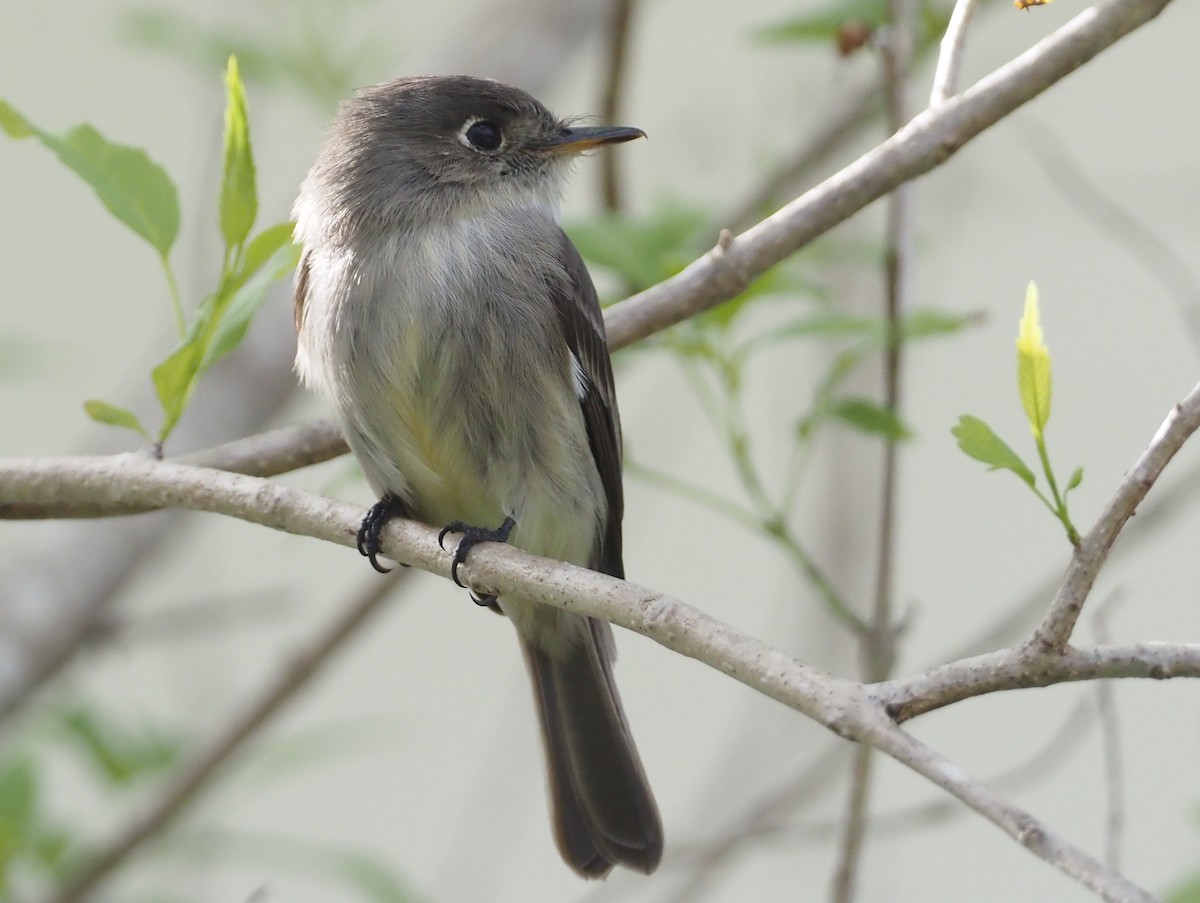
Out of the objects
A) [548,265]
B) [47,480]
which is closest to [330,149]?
[548,265]

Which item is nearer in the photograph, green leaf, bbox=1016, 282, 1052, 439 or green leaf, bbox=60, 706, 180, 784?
green leaf, bbox=1016, 282, 1052, 439

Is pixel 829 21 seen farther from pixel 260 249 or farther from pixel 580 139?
pixel 260 249

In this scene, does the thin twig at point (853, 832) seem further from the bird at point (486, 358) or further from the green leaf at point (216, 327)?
the green leaf at point (216, 327)

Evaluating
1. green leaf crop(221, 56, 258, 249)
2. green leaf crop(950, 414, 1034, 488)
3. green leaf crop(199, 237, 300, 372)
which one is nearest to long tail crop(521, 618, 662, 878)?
green leaf crop(199, 237, 300, 372)

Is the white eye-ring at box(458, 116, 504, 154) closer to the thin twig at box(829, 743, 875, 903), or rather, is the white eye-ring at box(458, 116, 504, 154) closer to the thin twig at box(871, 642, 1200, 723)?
the thin twig at box(829, 743, 875, 903)

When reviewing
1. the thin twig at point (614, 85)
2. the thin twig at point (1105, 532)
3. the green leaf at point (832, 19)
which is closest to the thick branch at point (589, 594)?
the thin twig at point (1105, 532)

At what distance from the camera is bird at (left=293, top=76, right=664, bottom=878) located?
312cm

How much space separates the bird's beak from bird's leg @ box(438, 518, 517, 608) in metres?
0.96

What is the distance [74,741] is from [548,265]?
1737 mm

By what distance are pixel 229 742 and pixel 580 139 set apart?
5.60 ft

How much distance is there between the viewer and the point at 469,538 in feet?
9.43

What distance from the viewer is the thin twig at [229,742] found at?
349 centimetres

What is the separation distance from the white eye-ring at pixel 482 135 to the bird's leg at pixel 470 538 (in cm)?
96

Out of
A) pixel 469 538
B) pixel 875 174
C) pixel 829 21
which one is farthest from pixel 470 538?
pixel 829 21
